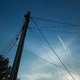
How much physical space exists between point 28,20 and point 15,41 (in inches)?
99.4

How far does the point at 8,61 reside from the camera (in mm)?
21734

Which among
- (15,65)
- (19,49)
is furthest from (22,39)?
(15,65)

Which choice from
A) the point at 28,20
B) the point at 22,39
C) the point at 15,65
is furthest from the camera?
the point at 28,20

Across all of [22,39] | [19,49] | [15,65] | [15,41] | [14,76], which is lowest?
[14,76]

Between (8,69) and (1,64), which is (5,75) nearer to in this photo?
(8,69)

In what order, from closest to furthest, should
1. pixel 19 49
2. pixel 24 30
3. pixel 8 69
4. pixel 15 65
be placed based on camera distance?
1. pixel 15 65
2. pixel 19 49
3. pixel 24 30
4. pixel 8 69

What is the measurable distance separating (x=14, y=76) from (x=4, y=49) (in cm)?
436

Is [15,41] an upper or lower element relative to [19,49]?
upper

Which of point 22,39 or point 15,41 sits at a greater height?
point 15,41

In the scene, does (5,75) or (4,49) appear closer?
(4,49)

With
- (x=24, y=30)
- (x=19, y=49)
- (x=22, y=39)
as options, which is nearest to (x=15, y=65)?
(x=19, y=49)

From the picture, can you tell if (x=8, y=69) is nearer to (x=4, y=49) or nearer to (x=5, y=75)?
(x=5, y=75)

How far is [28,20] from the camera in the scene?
6277 millimetres

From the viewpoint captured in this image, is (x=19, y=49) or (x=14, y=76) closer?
(x=14, y=76)
